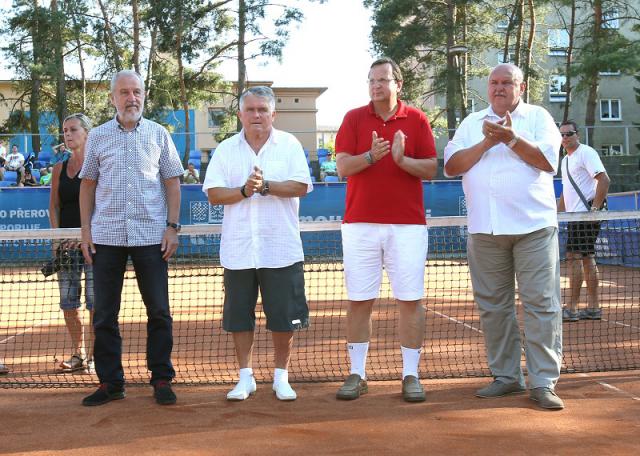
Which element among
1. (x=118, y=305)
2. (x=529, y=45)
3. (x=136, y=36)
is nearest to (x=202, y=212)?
(x=136, y=36)

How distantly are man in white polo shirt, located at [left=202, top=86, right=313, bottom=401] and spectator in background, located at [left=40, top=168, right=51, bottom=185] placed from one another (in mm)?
17581

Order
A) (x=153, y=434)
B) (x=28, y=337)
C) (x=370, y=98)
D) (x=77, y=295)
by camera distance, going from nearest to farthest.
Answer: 1. (x=153, y=434)
2. (x=370, y=98)
3. (x=77, y=295)
4. (x=28, y=337)

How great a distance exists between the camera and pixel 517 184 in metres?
5.14

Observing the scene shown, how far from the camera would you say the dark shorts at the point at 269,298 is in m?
5.24

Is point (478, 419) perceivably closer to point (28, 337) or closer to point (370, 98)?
point (370, 98)

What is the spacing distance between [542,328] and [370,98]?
1899 mm

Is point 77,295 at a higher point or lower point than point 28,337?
higher

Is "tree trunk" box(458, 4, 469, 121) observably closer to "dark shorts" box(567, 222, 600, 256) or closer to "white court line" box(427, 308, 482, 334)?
"white court line" box(427, 308, 482, 334)

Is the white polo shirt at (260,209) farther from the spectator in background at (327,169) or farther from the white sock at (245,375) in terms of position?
the spectator in background at (327,169)

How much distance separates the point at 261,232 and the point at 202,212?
14.0 m

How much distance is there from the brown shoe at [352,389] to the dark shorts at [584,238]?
379cm

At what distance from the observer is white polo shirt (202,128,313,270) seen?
5230 mm

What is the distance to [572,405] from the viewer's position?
503 cm

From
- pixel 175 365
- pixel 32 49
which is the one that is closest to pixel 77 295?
pixel 175 365
